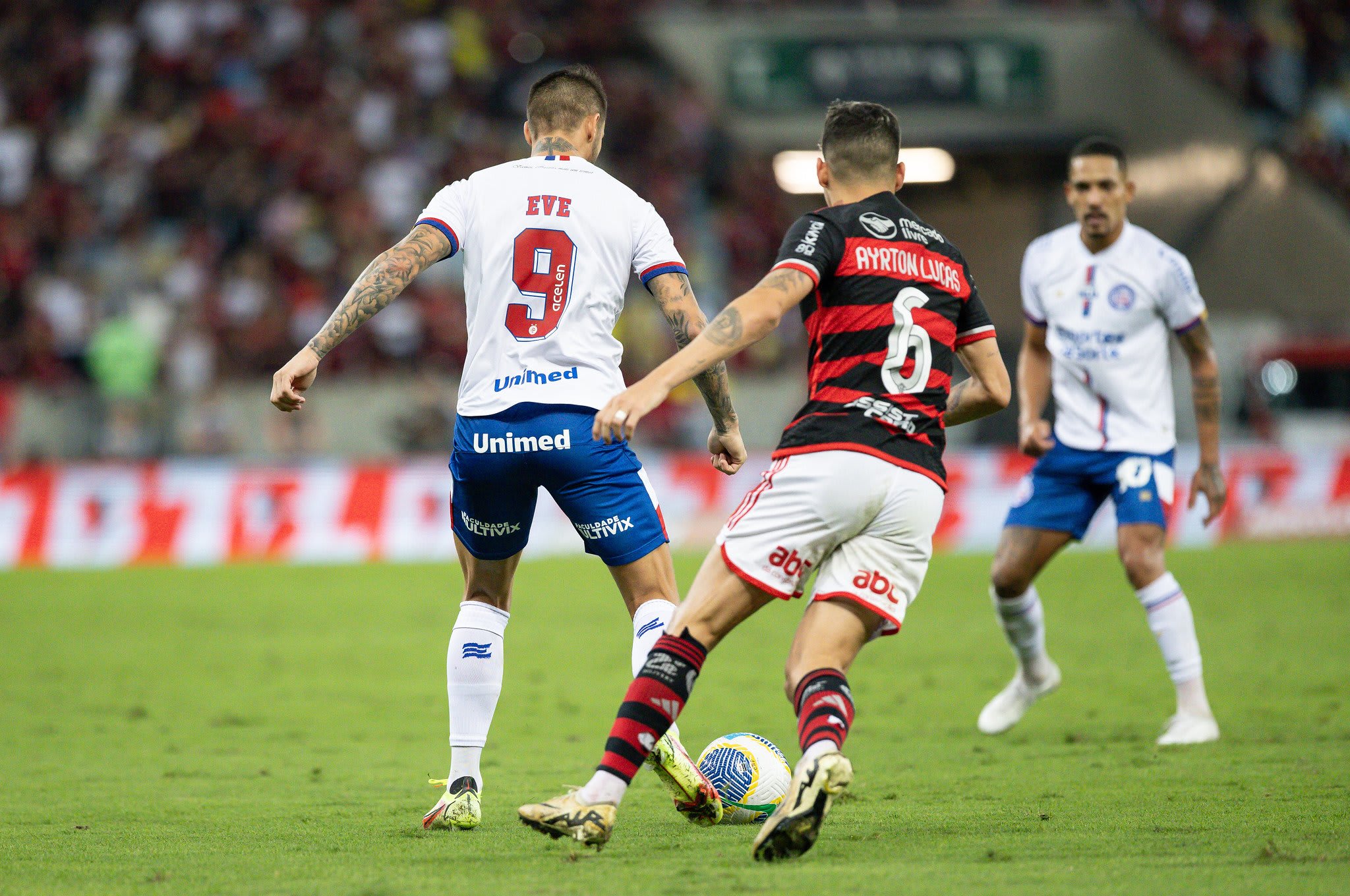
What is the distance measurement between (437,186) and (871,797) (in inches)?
658

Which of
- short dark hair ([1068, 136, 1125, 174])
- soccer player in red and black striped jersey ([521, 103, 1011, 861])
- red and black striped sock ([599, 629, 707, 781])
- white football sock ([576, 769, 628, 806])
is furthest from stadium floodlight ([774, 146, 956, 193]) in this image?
white football sock ([576, 769, 628, 806])

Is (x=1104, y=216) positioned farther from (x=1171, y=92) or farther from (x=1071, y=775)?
(x=1171, y=92)

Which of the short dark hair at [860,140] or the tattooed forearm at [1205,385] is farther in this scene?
the tattooed forearm at [1205,385]

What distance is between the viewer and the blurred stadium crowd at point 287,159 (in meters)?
18.4

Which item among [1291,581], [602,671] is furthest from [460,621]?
[1291,581]

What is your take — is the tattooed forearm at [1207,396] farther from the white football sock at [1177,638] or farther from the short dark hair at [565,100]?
the short dark hair at [565,100]

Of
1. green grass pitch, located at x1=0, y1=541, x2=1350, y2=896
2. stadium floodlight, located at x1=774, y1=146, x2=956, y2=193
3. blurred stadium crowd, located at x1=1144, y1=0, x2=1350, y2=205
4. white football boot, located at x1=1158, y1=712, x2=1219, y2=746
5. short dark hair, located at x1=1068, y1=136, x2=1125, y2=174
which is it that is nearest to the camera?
green grass pitch, located at x1=0, y1=541, x2=1350, y2=896

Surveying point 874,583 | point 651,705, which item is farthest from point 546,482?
point 874,583

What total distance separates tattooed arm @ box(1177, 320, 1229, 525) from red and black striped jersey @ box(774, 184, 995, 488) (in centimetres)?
287

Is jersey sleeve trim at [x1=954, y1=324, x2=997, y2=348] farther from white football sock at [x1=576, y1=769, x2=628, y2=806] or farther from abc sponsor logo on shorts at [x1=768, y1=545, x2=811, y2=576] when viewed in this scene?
white football sock at [x1=576, y1=769, x2=628, y2=806]

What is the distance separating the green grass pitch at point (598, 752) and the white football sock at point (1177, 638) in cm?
28

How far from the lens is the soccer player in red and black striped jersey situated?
4.46m

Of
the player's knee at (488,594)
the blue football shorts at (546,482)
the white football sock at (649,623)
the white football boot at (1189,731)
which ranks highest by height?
the blue football shorts at (546,482)

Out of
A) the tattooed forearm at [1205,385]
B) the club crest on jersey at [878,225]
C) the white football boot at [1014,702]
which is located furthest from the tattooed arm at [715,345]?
the white football boot at [1014,702]
